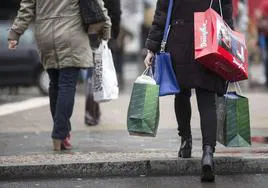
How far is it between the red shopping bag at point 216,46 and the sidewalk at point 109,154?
817 millimetres

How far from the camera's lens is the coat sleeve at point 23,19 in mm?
6848

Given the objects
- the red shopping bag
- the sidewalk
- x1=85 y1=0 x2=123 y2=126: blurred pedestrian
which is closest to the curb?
the sidewalk

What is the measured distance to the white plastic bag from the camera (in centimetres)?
749

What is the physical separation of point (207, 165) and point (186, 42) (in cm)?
95

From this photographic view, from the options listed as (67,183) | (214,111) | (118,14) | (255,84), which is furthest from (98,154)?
(255,84)

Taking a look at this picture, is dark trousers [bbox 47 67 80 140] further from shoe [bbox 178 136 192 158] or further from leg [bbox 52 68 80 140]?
shoe [bbox 178 136 192 158]

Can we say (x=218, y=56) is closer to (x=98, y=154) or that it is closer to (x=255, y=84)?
(x=98, y=154)

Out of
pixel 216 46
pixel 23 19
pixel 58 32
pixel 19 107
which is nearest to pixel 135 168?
pixel 216 46

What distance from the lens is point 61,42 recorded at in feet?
22.2

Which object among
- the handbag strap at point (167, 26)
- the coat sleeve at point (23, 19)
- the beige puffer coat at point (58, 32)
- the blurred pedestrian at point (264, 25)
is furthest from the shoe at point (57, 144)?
the blurred pedestrian at point (264, 25)

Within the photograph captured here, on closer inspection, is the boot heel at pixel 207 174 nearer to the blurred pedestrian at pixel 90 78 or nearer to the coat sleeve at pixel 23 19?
the coat sleeve at pixel 23 19

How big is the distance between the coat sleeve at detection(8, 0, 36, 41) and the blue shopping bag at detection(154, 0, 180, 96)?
1.42 m

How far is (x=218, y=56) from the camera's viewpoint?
5707 mm

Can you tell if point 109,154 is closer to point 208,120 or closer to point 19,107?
point 208,120
